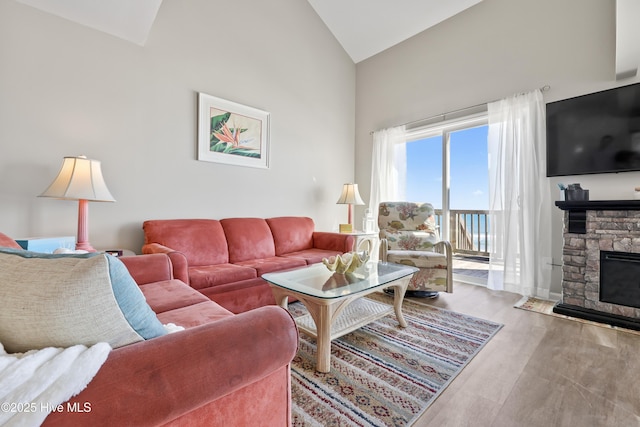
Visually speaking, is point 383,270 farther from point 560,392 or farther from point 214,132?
point 214,132

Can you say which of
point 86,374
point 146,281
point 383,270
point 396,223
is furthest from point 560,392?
point 146,281

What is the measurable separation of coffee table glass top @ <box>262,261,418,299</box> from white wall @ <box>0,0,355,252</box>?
1445 millimetres

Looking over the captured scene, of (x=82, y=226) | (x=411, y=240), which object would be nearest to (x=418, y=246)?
(x=411, y=240)

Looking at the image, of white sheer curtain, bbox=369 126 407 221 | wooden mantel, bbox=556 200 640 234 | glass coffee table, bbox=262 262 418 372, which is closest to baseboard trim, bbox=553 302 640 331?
wooden mantel, bbox=556 200 640 234

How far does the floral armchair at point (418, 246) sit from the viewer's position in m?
2.82

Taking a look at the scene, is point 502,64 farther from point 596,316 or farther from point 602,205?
point 596,316

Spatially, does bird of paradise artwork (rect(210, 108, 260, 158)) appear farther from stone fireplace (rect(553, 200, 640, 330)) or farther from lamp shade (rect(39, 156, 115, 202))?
stone fireplace (rect(553, 200, 640, 330))

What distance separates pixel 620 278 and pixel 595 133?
1.29m

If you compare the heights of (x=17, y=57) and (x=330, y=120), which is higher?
(x=330, y=120)

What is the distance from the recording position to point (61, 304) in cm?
60

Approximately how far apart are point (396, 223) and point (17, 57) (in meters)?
3.66

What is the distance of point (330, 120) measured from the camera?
4.32m

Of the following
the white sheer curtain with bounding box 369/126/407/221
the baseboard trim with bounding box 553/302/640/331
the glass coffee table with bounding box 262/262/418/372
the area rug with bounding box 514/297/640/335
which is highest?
the white sheer curtain with bounding box 369/126/407/221

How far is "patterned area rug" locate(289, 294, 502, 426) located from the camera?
130cm
